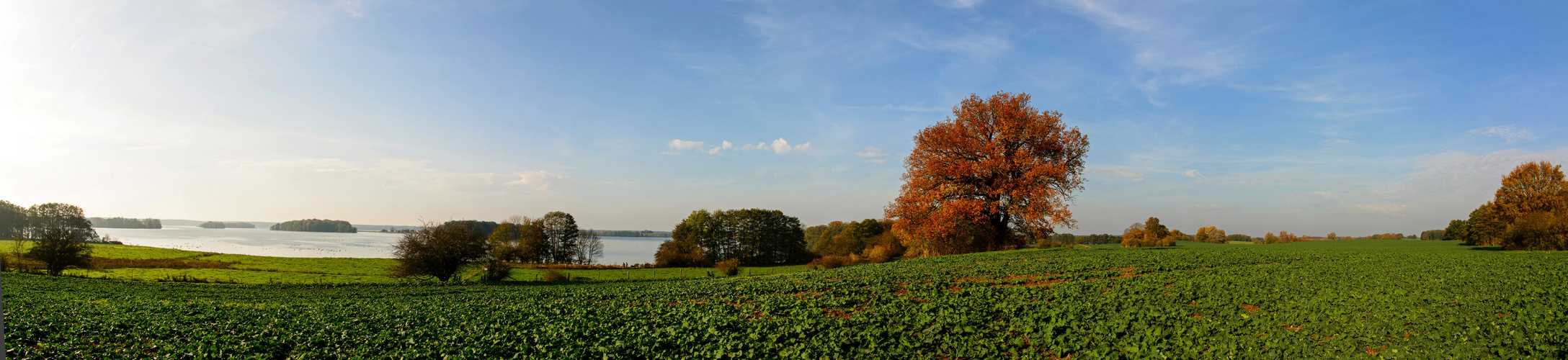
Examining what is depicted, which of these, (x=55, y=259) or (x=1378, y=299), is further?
(x=55, y=259)

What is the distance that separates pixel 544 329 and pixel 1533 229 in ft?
143

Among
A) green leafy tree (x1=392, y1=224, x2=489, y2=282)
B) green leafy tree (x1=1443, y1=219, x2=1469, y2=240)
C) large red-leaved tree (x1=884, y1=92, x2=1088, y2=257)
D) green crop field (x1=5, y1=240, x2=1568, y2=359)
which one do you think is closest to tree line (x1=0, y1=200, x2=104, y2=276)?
green leafy tree (x1=392, y1=224, x2=489, y2=282)

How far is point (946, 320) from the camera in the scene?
10750mm

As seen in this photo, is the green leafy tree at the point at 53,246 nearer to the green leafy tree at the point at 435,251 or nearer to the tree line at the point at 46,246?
the tree line at the point at 46,246

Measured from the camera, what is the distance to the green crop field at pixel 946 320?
347 inches

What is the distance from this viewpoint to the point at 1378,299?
A: 34.7ft

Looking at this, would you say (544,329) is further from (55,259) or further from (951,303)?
(55,259)

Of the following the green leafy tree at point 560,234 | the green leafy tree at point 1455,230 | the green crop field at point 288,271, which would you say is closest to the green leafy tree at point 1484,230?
the green leafy tree at point 1455,230

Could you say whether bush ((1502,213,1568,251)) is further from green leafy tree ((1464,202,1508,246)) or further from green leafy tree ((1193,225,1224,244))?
green leafy tree ((1193,225,1224,244))

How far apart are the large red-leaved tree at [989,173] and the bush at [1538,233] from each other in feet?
67.7

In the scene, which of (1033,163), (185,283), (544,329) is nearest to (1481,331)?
(544,329)

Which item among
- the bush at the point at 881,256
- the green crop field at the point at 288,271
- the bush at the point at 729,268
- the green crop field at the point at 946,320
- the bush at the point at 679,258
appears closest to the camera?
the green crop field at the point at 946,320

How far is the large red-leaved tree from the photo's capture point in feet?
90.0

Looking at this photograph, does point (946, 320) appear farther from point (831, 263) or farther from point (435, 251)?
point (435, 251)
